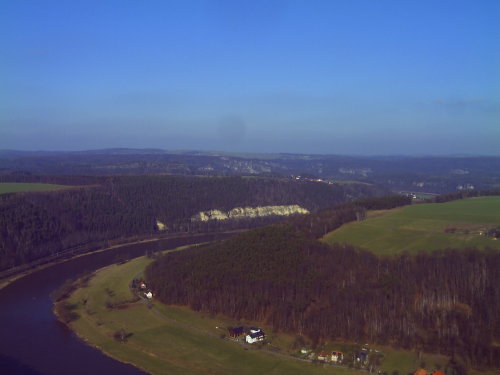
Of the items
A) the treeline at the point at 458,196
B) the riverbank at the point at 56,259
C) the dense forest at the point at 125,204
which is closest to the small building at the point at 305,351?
the riverbank at the point at 56,259

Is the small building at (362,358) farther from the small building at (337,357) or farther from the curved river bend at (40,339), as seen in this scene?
the curved river bend at (40,339)

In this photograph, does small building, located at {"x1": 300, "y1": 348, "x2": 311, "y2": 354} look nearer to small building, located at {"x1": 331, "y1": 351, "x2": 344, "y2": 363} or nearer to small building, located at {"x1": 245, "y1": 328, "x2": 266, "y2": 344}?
small building, located at {"x1": 331, "y1": 351, "x2": 344, "y2": 363}

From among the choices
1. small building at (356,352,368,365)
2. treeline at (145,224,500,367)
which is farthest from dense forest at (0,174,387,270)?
small building at (356,352,368,365)

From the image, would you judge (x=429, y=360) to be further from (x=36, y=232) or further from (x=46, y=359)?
(x=36, y=232)

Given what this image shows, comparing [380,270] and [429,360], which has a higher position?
[380,270]

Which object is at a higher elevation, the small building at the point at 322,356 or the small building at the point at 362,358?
the small building at the point at 362,358

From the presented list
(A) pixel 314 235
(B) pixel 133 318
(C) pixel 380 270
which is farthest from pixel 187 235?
(C) pixel 380 270
